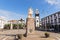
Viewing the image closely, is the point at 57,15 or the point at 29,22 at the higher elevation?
the point at 57,15

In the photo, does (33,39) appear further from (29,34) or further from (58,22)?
(58,22)

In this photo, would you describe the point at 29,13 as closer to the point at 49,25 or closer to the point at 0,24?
the point at 49,25

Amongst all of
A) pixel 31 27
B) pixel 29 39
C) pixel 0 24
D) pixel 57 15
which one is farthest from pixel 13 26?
pixel 29 39

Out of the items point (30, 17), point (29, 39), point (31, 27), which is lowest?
point (29, 39)

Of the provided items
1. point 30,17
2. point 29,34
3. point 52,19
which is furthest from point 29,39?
point 52,19

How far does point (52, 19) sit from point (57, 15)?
9.21 metres

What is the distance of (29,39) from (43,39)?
2.77 metres

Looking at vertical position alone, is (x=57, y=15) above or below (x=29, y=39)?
above

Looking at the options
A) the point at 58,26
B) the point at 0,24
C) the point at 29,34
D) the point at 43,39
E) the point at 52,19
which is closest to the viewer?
the point at 43,39

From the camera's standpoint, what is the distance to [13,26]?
3568 inches

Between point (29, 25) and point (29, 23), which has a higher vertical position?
point (29, 23)

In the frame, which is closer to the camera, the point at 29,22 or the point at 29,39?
the point at 29,39

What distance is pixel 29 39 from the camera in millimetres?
27094

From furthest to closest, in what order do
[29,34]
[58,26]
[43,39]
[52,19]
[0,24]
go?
[0,24], [52,19], [58,26], [29,34], [43,39]
